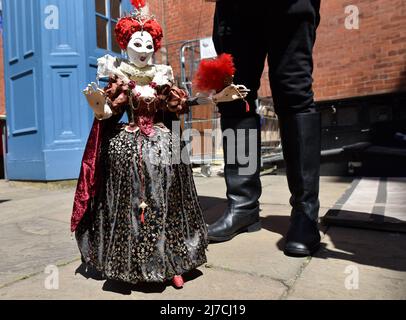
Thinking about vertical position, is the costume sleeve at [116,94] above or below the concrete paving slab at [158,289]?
above

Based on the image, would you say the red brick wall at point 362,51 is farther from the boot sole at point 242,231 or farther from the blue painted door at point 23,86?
the blue painted door at point 23,86

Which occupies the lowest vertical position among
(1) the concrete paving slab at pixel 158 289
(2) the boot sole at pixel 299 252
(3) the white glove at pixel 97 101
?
(1) the concrete paving slab at pixel 158 289

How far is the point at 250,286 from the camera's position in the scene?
118cm

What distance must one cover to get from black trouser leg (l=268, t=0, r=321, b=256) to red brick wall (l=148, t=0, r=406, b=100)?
3.35 m

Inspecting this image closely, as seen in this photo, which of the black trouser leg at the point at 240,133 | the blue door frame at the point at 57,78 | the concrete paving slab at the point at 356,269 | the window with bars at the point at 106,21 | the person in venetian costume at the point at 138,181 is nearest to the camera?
the concrete paving slab at the point at 356,269

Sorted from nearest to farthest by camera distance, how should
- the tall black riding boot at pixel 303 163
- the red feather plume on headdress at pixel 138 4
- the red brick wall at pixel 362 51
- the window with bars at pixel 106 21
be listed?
the red feather plume on headdress at pixel 138 4, the tall black riding boot at pixel 303 163, the window with bars at pixel 106 21, the red brick wall at pixel 362 51

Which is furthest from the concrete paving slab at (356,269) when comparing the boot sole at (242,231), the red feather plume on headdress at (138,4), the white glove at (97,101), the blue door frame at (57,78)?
the blue door frame at (57,78)

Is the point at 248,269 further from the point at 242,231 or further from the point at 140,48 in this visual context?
the point at 140,48

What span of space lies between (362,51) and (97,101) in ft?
14.5

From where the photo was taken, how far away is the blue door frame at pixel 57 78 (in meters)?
3.86

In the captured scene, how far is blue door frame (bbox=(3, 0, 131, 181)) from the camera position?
152 inches

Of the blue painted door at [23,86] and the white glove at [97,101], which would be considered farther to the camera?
the blue painted door at [23,86]

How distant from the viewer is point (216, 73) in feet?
4.10

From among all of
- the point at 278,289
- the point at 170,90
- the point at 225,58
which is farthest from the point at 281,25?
the point at 278,289
